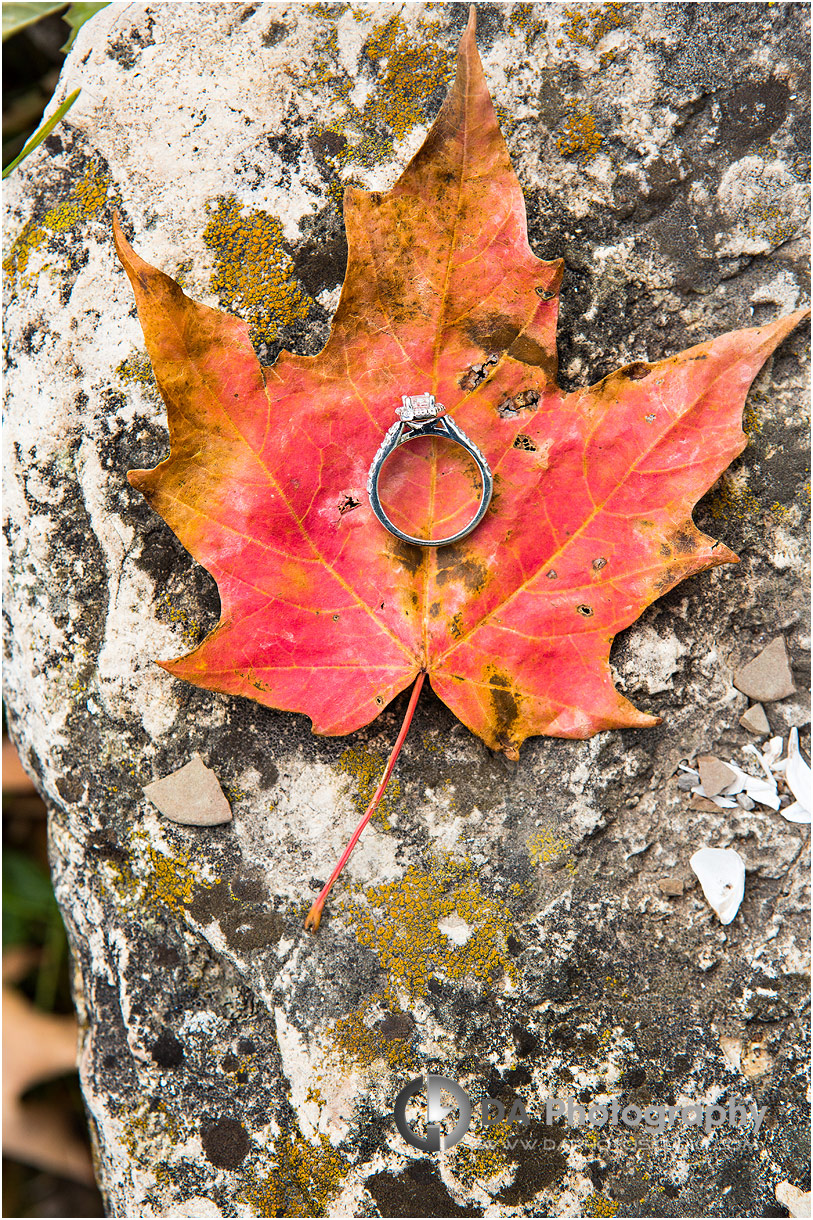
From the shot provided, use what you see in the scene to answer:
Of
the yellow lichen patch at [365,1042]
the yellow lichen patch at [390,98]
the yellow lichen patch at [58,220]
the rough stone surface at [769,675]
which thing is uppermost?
the yellow lichen patch at [390,98]

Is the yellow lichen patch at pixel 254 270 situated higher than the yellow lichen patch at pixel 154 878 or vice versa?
the yellow lichen patch at pixel 254 270

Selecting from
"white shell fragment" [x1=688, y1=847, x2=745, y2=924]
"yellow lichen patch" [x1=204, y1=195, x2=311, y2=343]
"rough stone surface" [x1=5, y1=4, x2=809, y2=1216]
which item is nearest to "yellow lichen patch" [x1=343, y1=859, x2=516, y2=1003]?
"rough stone surface" [x1=5, y1=4, x2=809, y2=1216]

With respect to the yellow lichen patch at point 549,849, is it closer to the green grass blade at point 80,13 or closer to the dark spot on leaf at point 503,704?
the dark spot on leaf at point 503,704

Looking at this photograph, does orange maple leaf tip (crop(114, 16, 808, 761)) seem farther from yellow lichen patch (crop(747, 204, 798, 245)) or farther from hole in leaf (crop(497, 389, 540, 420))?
yellow lichen patch (crop(747, 204, 798, 245))

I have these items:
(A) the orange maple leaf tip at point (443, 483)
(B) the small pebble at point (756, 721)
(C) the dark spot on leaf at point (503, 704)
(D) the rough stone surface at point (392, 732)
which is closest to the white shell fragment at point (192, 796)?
(D) the rough stone surface at point (392, 732)

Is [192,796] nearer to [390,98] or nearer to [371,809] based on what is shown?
[371,809]

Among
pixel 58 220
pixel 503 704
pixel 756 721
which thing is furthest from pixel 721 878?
pixel 58 220

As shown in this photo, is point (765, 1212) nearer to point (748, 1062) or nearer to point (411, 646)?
point (748, 1062)
